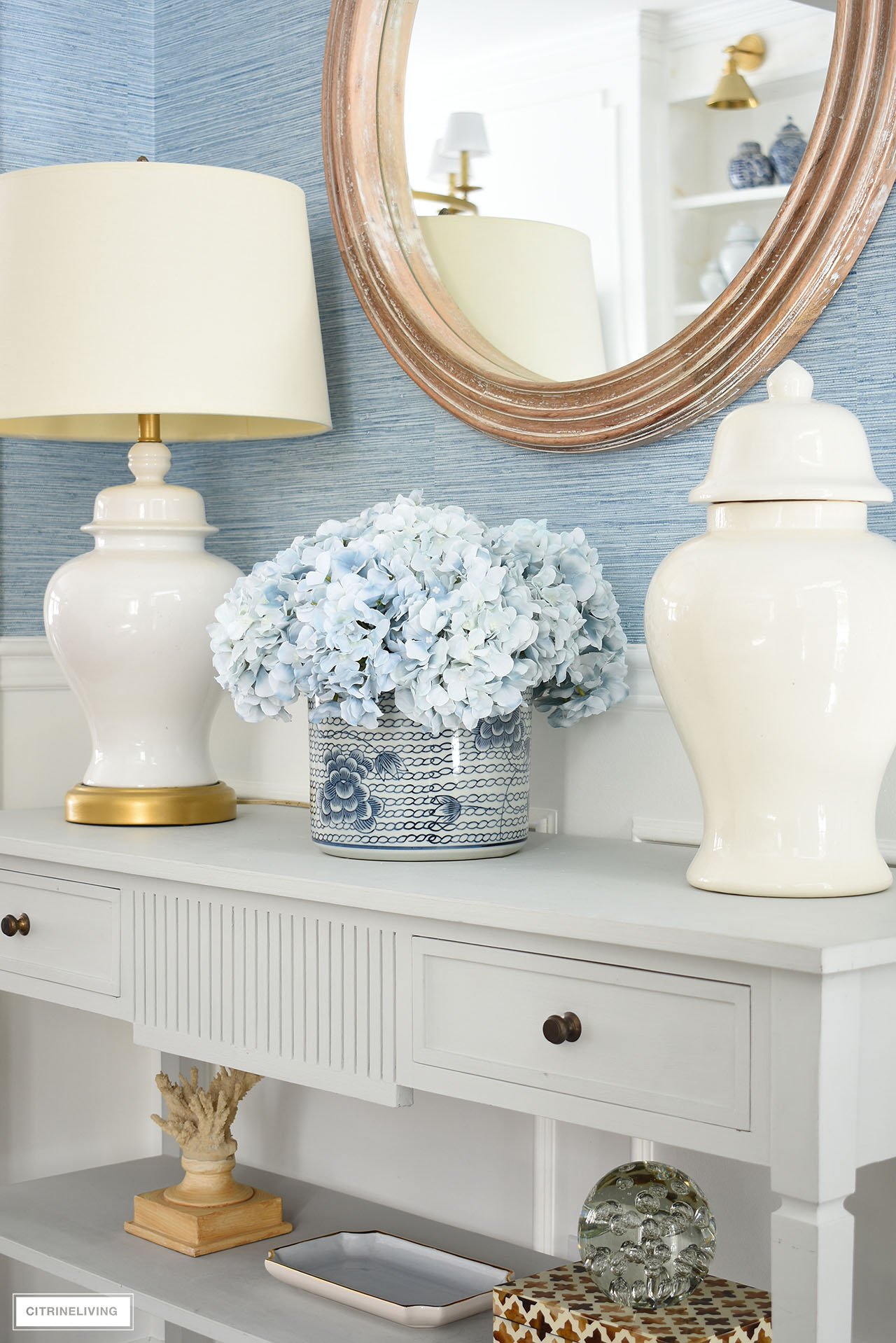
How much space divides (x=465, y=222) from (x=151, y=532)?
0.47 meters

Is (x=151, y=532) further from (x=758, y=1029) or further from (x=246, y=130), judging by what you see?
(x=758, y=1029)

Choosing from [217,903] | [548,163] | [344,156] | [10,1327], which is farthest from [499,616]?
[10,1327]

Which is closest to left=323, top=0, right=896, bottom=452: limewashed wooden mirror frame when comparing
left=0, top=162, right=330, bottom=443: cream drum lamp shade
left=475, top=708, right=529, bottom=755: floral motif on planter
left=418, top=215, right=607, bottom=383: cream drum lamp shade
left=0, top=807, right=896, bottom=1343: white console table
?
left=418, top=215, right=607, bottom=383: cream drum lamp shade

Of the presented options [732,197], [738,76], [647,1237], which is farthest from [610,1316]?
[738,76]

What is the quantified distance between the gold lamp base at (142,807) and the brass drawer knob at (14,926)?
0.13 meters

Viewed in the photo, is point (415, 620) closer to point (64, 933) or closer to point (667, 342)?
point (667, 342)

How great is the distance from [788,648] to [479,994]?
0.33 m

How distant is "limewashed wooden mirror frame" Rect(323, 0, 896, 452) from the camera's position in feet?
4.04

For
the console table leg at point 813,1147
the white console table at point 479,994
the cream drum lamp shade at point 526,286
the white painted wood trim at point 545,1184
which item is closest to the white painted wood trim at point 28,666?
the white console table at point 479,994

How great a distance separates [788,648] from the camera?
105cm

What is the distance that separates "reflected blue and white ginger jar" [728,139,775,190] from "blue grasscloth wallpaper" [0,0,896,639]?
0.71 ft

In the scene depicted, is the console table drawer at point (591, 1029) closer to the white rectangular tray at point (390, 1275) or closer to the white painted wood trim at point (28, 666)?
the white rectangular tray at point (390, 1275)

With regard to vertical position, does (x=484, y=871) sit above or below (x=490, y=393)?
below

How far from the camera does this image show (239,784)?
191 centimetres
